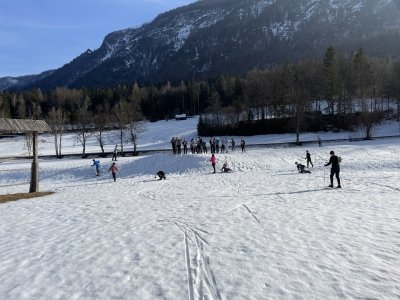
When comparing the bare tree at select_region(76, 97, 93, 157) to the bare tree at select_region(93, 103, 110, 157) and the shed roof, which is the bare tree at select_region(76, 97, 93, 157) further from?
the shed roof

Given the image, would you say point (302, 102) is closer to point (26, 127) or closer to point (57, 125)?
point (26, 127)

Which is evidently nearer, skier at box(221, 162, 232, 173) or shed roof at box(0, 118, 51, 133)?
shed roof at box(0, 118, 51, 133)

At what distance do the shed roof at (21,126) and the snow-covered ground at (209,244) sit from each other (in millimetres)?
4432

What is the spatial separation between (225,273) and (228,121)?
7489cm

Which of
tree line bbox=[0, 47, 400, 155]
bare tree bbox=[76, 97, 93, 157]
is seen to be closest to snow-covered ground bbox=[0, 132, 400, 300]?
tree line bbox=[0, 47, 400, 155]

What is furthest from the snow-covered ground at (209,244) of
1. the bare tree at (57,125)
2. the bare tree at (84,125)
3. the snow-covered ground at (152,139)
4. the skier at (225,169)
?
the bare tree at (84,125)

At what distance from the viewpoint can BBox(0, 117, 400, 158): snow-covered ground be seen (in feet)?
215

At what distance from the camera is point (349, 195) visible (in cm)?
1850

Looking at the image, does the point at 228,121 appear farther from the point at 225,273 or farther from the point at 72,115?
the point at 225,273

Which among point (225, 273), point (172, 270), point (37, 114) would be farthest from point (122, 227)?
point (37, 114)

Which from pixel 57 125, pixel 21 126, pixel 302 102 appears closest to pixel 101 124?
pixel 57 125

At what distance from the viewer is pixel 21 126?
2270 cm

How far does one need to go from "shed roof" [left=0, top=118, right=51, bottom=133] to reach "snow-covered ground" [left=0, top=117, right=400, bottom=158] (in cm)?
4225

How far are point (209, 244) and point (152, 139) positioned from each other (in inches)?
2985
